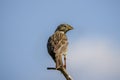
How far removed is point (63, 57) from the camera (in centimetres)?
223

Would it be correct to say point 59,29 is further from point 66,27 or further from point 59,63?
point 59,63

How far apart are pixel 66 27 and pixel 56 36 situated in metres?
0.15

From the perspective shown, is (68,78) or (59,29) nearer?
(68,78)

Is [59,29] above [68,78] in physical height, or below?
above

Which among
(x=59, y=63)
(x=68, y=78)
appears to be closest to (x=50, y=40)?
(x=59, y=63)

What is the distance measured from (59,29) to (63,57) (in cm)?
25

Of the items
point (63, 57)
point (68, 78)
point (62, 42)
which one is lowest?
point (68, 78)

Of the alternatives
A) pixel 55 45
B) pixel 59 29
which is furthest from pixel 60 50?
pixel 59 29

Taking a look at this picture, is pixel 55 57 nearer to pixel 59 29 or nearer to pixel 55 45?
pixel 55 45

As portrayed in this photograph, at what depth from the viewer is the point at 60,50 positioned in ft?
7.00

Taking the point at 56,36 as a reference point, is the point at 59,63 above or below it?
below

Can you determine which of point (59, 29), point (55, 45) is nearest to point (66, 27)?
point (59, 29)

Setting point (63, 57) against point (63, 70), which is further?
point (63, 57)

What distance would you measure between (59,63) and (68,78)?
15cm
